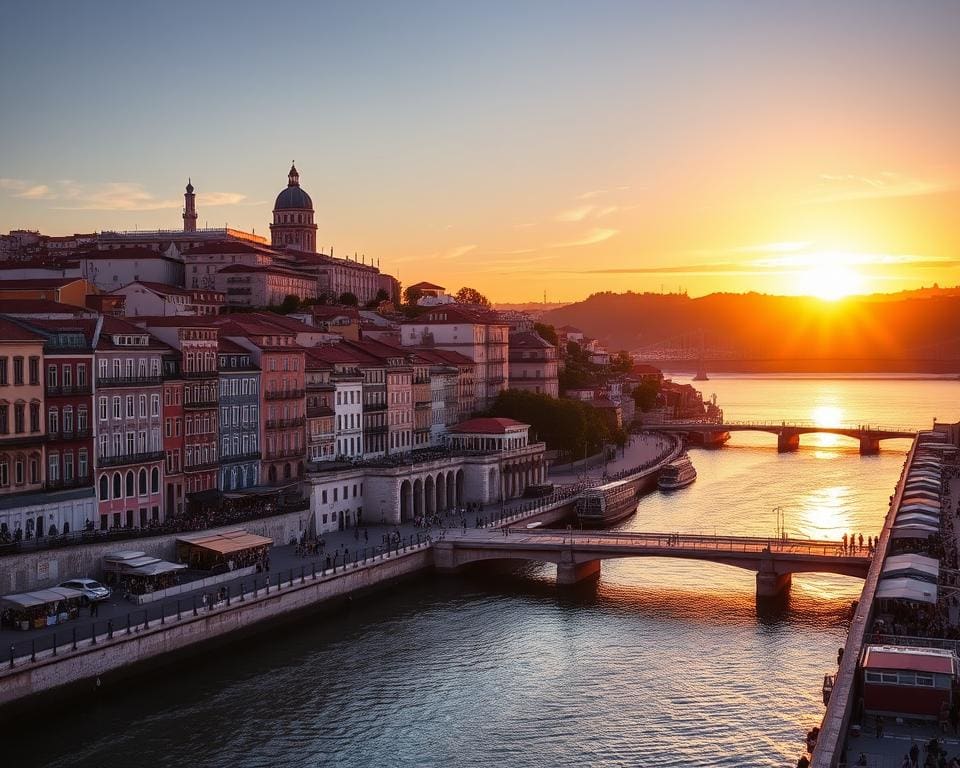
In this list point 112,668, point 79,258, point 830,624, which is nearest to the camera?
point 112,668

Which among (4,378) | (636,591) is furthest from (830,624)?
(4,378)

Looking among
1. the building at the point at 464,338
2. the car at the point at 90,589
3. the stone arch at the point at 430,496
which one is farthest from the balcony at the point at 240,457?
the building at the point at 464,338

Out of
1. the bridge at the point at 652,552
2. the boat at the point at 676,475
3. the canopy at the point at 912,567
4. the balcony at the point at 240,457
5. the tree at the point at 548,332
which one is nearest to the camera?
the canopy at the point at 912,567

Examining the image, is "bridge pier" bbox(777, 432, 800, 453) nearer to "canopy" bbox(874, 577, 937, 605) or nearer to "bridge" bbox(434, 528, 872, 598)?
"bridge" bbox(434, 528, 872, 598)

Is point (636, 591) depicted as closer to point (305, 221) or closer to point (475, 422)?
point (475, 422)

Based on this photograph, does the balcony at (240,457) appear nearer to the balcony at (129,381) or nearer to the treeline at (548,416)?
the balcony at (129,381)

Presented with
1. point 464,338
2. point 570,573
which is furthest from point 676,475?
point 570,573

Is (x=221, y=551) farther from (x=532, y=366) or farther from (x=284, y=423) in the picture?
(x=532, y=366)
